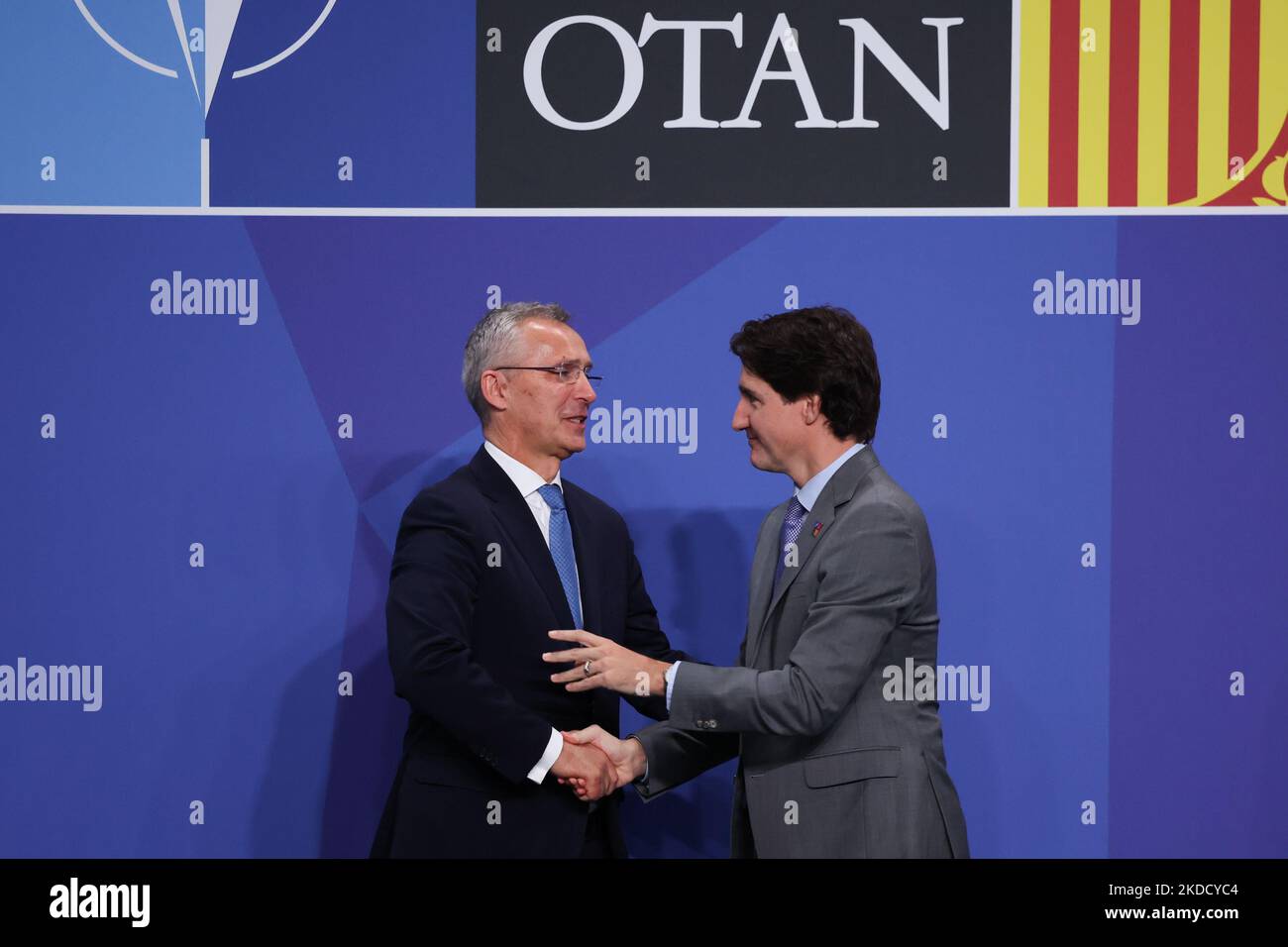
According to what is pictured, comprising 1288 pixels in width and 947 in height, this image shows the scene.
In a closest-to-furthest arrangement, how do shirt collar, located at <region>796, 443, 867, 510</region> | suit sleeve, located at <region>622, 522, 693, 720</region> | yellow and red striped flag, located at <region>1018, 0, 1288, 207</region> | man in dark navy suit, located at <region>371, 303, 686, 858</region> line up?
1. man in dark navy suit, located at <region>371, 303, 686, 858</region>
2. shirt collar, located at <region>796, 443, 867, 510</region>
3. suit sleeve, located at <region>622, 522, 693, 720</region>
4. yellow and red striped flag, located at <region>1018, 0, 1288, 207</region>

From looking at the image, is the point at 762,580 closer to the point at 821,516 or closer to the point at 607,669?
the point at 821,516

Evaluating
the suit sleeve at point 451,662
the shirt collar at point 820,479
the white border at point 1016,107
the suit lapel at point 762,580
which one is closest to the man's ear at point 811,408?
the shirt collar at point 820,479

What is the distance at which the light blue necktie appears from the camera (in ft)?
9.55

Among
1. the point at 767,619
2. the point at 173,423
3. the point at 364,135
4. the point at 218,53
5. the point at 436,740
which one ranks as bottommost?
the point at 436,740

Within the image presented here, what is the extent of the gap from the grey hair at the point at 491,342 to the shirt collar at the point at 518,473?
0.08 meters

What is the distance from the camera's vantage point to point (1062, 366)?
12.3 ft

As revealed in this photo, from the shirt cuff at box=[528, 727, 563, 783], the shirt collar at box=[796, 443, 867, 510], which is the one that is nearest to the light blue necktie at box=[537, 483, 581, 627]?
the shirt cuff at box=[528, 727, 563, 783]

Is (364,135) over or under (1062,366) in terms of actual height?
over

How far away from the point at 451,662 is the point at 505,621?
0.19m

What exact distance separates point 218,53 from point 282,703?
1.96 meters

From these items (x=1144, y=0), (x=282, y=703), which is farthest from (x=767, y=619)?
(x=1144, y=0)

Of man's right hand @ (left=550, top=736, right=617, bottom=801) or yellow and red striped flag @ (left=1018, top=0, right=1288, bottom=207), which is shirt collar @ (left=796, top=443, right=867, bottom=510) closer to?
man's right hand @ (left=550, top=736, right=617, bottom=801)

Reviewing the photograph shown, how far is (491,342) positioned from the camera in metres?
2.98

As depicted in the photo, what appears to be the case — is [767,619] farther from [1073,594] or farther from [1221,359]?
[1221,359]
